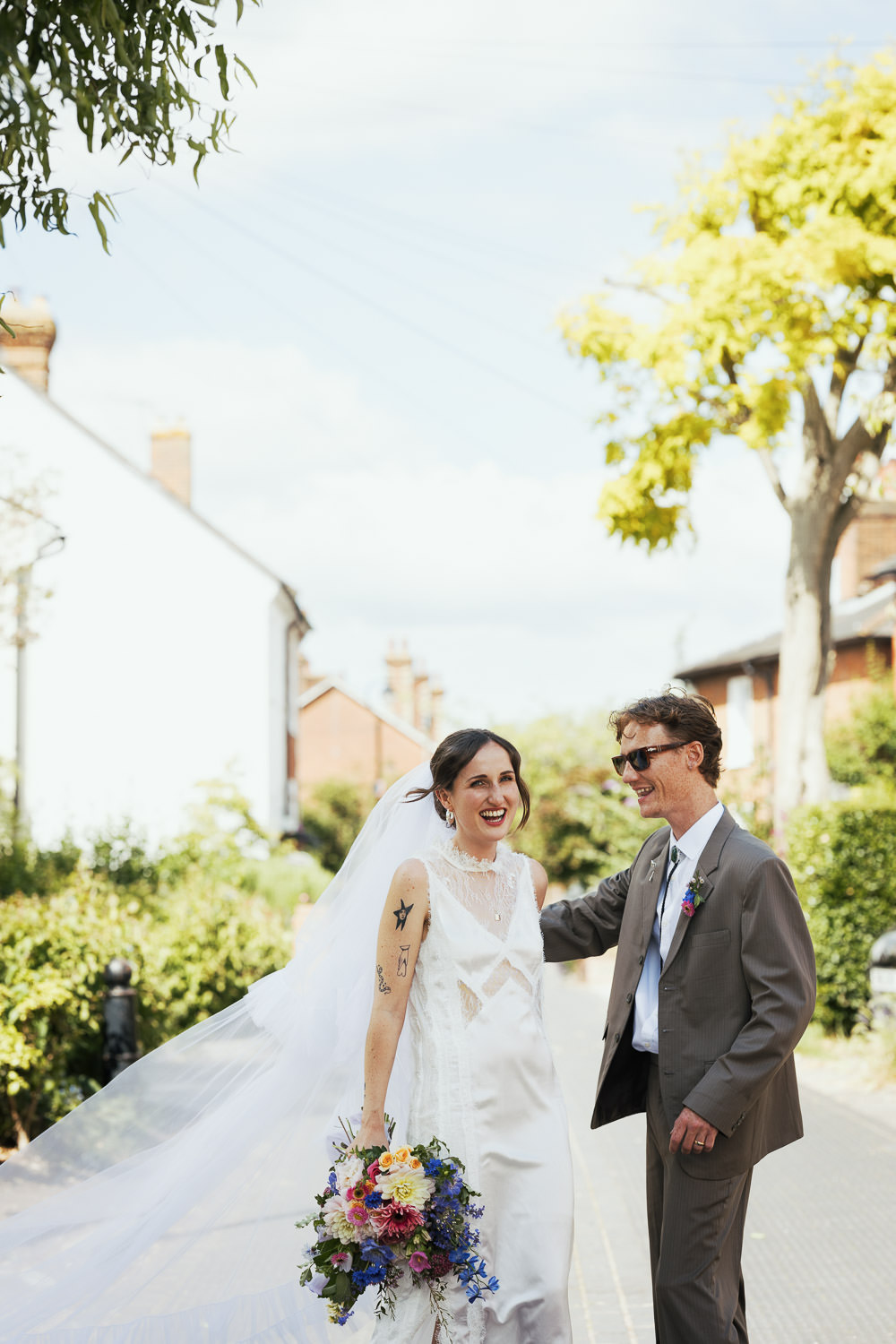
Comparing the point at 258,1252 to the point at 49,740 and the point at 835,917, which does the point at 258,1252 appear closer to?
the point at 835,917

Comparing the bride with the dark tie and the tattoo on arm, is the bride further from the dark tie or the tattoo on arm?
the dark tie

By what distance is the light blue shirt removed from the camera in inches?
163

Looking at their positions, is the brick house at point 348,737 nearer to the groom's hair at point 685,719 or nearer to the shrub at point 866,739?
Answer: the shrub at point 866,739

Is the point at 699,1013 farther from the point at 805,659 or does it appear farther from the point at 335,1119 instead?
the point at 805,659

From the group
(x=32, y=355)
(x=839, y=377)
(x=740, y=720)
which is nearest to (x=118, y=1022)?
(x=839, y=377)

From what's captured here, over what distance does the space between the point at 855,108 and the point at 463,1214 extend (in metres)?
10.8

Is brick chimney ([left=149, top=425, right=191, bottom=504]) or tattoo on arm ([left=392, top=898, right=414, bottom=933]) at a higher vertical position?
brick chimney ([left=149, top=425, right=191, bottom=504])

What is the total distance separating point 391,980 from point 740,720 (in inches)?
1224

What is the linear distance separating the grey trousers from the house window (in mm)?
29194

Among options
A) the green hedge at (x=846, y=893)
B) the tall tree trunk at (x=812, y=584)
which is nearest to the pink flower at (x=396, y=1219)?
the green hedge at (x=846, y=893)

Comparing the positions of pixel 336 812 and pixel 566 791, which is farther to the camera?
pixel 336 812

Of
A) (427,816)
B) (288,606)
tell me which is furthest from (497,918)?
(288,606)

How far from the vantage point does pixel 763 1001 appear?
3801 millimetres

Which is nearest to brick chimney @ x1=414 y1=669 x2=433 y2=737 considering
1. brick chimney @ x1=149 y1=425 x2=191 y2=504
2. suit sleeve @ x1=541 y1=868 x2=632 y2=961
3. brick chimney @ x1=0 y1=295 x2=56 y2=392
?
brick chimney @ x1=149 y1=425 x2=191 y2=504
